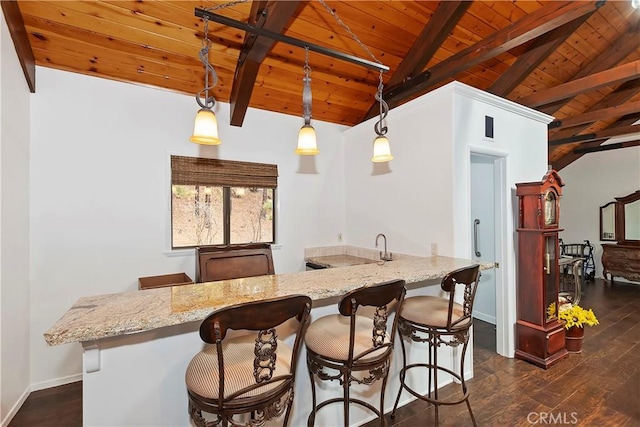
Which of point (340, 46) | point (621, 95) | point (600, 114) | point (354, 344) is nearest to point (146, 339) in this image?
point (354, 344)

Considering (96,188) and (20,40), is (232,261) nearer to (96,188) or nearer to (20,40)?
(96,188)

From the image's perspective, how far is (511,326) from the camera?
10.4 feet

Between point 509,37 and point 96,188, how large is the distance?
13.6 ft

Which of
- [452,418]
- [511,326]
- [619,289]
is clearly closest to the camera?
[452,418]

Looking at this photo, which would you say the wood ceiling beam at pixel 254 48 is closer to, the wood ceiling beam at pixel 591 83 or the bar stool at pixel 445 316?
the bar stool at pixel 445 316

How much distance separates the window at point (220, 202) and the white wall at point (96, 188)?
126mm

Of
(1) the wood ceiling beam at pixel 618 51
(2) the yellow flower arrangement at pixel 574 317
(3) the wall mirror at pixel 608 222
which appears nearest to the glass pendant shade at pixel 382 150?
(2) the yellow flower arrangement at pixel 574 317

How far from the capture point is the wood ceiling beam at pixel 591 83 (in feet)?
10.2

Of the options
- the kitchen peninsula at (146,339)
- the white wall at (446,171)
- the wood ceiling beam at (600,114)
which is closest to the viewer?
the kitchen peninsula at (146,339)

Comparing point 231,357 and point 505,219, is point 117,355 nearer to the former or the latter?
point 231,357

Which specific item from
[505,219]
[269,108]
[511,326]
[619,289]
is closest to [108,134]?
[269,108]

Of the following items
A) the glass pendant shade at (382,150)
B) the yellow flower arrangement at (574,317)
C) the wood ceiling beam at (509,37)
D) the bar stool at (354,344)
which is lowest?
the yellow flower arrangement at (574,317)

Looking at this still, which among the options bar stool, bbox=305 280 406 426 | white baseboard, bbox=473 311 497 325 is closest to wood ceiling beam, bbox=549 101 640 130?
white baseboard, bbox=473 311 497 325

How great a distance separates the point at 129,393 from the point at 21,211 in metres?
2.10
